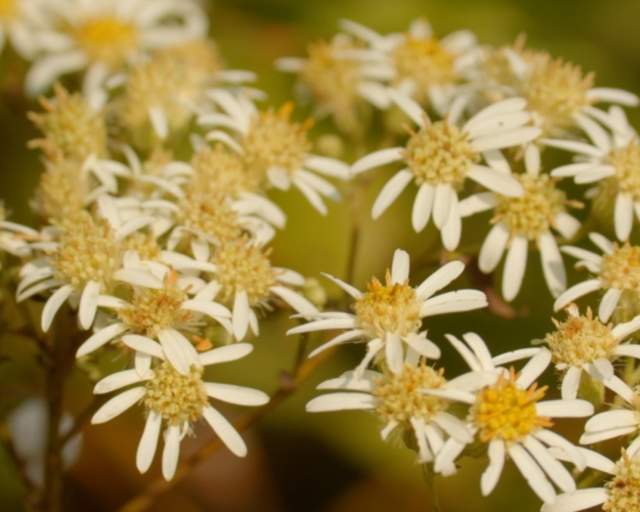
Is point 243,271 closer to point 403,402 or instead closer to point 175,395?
point 175,395

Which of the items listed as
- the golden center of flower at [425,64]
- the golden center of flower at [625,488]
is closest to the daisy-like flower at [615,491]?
the golden center of flower at [625,488]

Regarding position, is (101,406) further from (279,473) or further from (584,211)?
(584,211)

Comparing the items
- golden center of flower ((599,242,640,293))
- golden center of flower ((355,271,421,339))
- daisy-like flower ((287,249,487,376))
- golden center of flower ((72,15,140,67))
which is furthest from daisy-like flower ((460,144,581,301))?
golden center of flower ((72,15,140,67))

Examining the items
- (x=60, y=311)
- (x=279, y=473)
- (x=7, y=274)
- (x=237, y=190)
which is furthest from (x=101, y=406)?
(x=279, y=473)

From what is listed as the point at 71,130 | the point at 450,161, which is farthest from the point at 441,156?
the point at 71,130

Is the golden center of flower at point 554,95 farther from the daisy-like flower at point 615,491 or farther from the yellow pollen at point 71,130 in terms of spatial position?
the yellow pollen at point 71,130

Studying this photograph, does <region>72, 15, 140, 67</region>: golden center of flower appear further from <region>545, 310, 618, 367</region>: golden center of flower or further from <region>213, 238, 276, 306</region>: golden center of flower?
<region>545, 310, 618, 367</region>: golden center of flower
